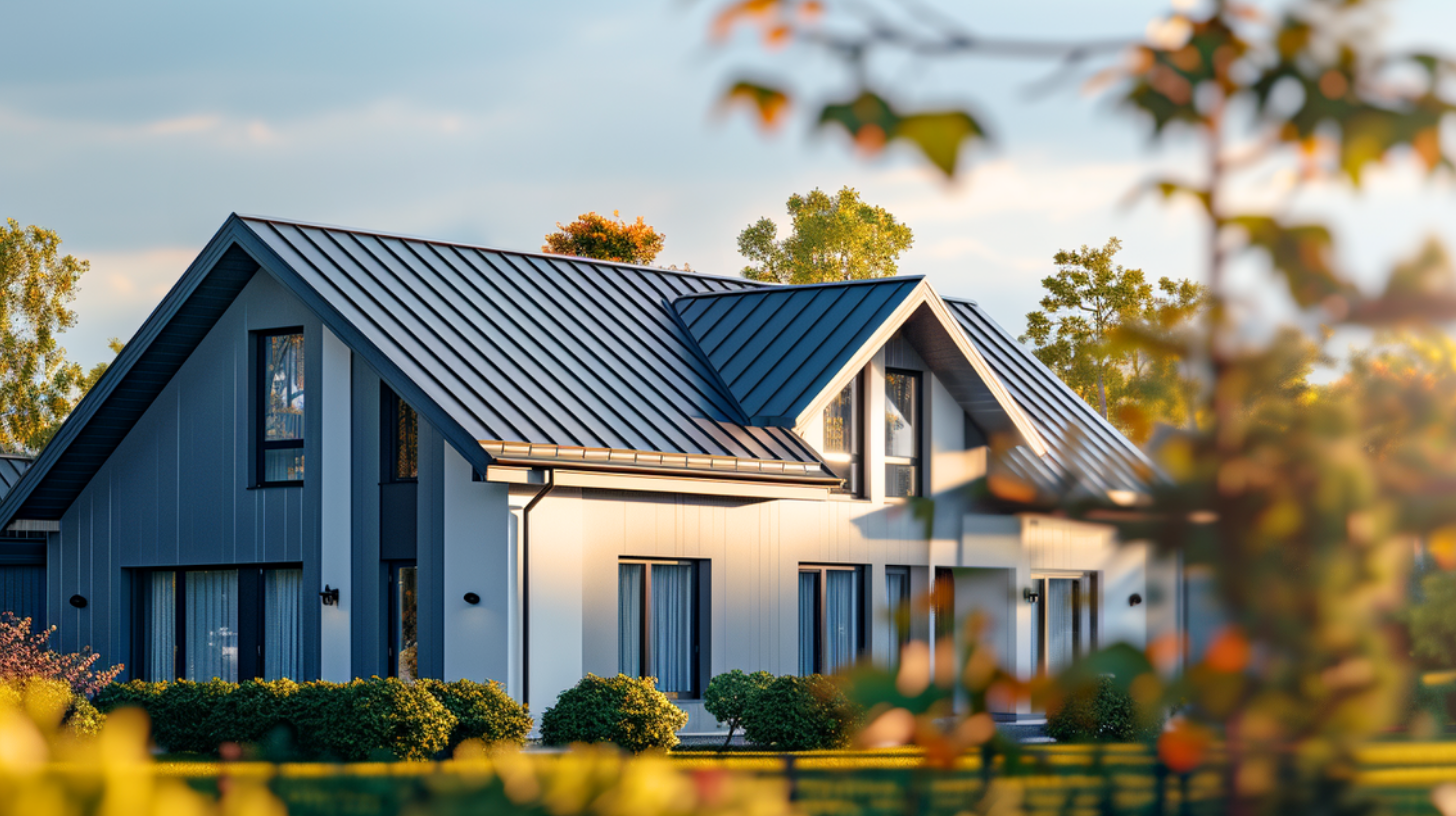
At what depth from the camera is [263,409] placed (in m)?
20.1

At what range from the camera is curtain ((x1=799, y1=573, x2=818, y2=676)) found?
2123 cm

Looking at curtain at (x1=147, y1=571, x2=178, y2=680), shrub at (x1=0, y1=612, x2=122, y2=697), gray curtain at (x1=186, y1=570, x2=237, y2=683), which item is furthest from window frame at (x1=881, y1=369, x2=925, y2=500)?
shrub at (x1=0, y1=612, x2=122, y2=697)

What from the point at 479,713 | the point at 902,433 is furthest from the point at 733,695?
the point at 902,433

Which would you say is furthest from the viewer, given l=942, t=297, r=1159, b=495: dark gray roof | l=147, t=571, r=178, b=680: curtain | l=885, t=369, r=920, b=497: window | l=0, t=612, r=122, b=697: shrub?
l=942, t=297, r=1159, b=495: dark gray roof

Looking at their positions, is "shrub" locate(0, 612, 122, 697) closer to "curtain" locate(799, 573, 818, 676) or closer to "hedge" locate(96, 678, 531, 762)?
"hedge" locate(96, 678, 531, 762)

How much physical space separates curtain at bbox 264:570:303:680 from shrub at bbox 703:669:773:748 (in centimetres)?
488

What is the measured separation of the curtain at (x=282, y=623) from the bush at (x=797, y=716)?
5.47 m

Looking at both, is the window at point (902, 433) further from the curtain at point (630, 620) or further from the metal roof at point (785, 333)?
the curtain at point (630, 620)

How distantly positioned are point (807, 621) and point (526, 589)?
4.88 m

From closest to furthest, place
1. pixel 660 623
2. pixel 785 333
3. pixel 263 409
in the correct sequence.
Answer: pixel 660 623, pixel 263 409, pixel 785 333

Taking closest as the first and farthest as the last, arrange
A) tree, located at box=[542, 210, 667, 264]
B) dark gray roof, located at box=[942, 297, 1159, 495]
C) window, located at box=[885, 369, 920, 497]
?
window, located at box=[885, 369, 920, 497] → dark gray roof, located at box=[942, 297, 1159, 495] → tree, located at box=[542, 210, 667, 264]

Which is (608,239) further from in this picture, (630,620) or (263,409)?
(630,620)

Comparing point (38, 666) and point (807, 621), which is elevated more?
point (807, 621)

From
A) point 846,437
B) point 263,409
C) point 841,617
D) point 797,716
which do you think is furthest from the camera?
point 846,437
